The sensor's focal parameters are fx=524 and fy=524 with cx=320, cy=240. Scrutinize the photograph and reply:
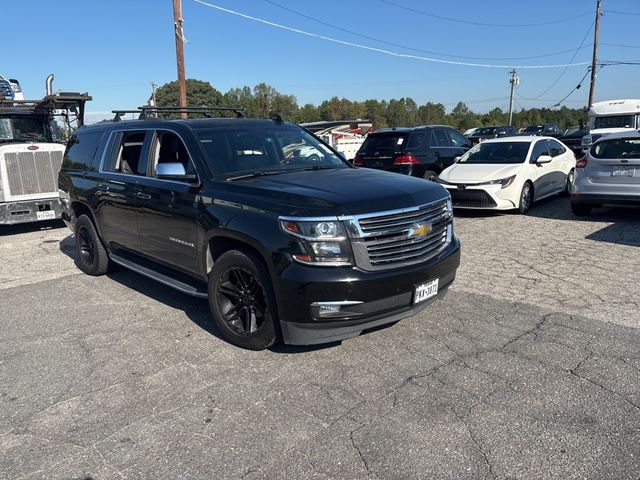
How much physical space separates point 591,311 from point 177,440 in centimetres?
395

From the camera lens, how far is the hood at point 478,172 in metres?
10.2

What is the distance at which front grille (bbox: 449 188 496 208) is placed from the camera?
33.1ft

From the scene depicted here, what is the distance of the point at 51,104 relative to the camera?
450 inches

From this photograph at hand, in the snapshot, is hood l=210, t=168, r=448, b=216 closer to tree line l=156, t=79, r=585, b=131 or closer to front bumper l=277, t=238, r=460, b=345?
front bumper l=277, t=238, r=460, b=345

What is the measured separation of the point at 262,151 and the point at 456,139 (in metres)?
9.60

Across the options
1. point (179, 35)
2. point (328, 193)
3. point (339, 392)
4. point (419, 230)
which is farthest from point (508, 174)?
point (179, 35)

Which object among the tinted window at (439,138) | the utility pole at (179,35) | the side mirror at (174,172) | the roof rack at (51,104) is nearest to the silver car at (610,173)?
the tinted window at (439,138)

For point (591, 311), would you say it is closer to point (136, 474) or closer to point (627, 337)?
point (627, 337)

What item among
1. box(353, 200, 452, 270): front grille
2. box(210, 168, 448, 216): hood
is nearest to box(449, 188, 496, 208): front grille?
box(210, 168, 448, 216): hood

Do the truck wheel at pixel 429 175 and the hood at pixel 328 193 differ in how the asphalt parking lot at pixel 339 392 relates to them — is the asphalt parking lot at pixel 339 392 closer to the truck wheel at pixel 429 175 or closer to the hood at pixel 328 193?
the hood at pixel 328 193

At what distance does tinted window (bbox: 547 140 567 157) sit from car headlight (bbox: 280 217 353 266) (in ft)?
31.7

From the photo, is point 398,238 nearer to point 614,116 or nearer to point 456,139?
point 456,139

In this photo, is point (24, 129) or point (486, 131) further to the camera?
point (486, 131)

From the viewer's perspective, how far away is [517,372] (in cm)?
384
